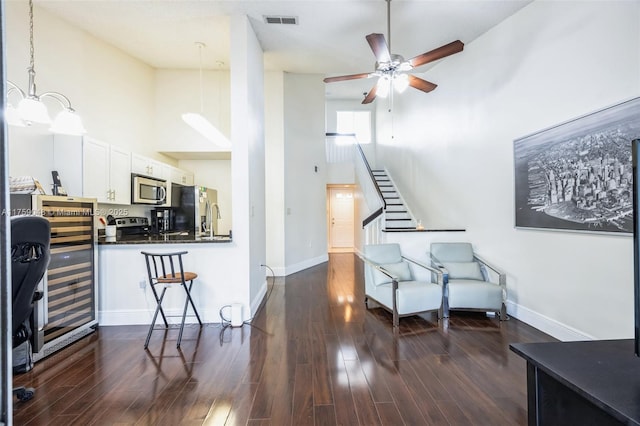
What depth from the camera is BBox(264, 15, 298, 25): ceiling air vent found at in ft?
11.6

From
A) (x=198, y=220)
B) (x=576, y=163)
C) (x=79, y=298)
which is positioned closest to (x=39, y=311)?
(x=79, y=298)

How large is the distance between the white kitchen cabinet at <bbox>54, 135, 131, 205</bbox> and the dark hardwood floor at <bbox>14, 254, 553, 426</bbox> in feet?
5.34

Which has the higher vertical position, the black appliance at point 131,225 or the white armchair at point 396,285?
the black appliance at point 131,225

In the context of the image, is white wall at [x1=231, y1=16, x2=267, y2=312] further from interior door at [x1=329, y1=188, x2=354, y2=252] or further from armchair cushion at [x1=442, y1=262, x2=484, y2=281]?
interior door at [x1=329, y1=188, x2=354, y2=252]

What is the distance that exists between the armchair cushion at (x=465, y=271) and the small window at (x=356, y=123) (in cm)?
631

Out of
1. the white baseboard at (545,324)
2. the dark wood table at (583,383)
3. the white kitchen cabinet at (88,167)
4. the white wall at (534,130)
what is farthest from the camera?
the white kitchen cabinet at (88,167)

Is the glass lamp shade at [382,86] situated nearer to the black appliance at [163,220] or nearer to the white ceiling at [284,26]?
the white ceiling at [284,26]

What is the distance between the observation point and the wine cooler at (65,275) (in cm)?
254

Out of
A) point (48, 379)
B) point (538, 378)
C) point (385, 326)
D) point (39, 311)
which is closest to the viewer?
point (538, 378)

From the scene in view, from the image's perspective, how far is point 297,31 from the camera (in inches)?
154

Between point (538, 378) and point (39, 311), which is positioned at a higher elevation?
point (538, 378)

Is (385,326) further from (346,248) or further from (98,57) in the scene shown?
(346,248)

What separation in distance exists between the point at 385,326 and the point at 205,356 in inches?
75.1

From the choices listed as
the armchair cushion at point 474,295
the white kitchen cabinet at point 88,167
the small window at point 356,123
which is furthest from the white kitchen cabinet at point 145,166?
the small window at point 356,123
